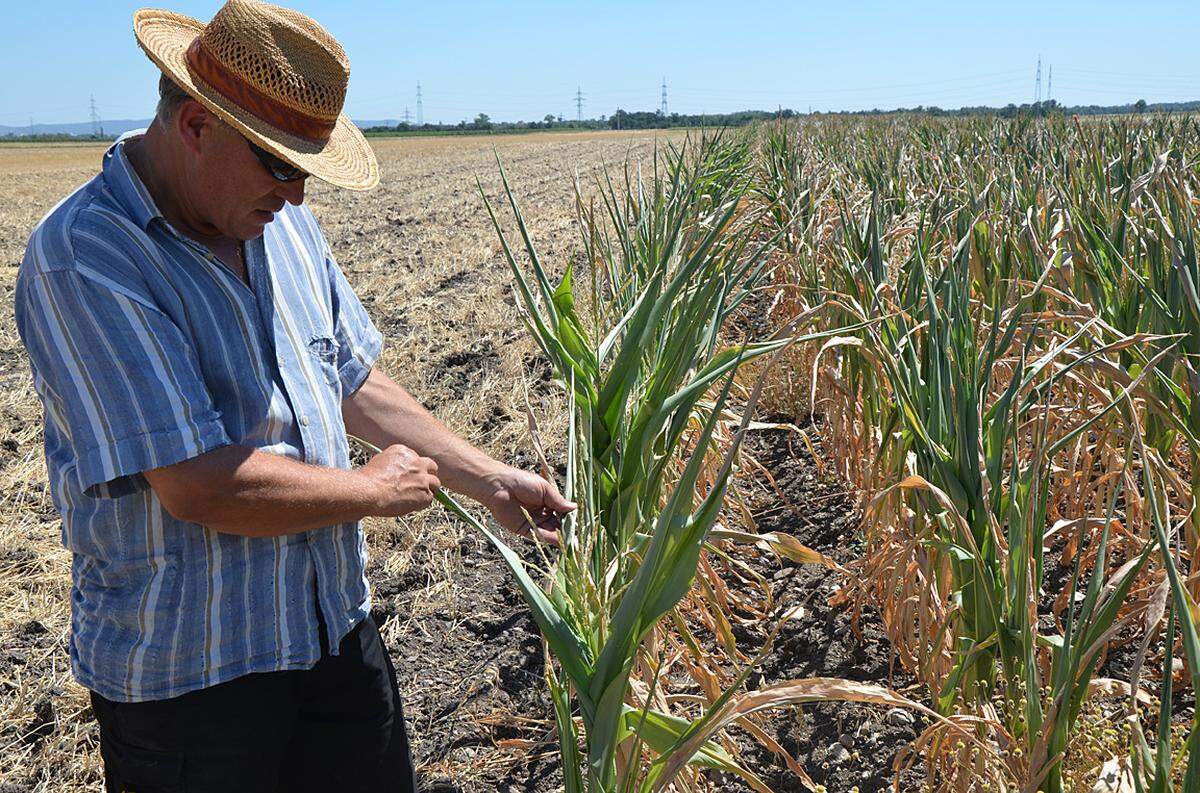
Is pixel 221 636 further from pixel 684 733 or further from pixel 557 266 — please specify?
pixel 557 266

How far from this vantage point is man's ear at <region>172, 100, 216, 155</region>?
138cm

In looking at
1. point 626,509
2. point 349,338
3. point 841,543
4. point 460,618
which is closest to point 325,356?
point 349,338

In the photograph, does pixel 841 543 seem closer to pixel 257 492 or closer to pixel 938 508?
pixel 938 508

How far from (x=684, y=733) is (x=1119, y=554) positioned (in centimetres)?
169

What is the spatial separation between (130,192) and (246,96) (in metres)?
0.19

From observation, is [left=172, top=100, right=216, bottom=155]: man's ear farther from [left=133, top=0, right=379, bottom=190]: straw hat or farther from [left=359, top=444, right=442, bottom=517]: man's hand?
[left=359, top=444, right=442, bottom=517]: man's hand

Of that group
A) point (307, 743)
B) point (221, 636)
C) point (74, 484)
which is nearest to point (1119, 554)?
point (307, 743)

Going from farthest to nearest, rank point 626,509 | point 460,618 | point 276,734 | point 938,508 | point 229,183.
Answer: point 460,618 < point 626,509 < point 938,508 < point 276,734 < point 229,183

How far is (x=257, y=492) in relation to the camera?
136 cm

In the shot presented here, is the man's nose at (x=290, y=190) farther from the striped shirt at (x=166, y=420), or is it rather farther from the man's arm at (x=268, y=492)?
the man's arm at (x=268, y=492)

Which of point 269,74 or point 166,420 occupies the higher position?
point 269,74

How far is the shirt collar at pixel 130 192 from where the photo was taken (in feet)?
4.50

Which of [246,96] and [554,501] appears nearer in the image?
[246,96]

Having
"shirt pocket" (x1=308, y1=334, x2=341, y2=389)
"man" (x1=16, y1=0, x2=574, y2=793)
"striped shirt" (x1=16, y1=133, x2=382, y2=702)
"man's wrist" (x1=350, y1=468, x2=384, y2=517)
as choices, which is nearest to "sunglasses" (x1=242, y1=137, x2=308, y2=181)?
"man" (x1=16, y1=0, x2=574, y2=793)
